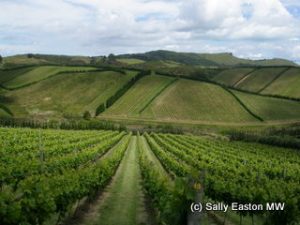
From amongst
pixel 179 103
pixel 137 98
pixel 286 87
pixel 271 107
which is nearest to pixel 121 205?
pixel 179 103

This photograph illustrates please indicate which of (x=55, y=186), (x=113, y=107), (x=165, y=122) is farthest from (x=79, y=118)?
(x=55, y=186)

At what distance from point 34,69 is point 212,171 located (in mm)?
166074

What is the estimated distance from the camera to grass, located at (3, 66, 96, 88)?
592ft

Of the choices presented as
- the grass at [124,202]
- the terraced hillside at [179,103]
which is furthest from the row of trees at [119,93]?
the grass at [124,202]

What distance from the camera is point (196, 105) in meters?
153

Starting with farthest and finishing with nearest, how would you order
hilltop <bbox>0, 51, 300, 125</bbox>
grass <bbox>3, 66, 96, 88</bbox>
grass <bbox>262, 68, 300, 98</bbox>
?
grass <bbox>3, 66, 96, 88</bbox> < grass <bbox>262, 68, 300, 98</bbox> < hilltop <bbox>0, 51, 300, 125</bbox>

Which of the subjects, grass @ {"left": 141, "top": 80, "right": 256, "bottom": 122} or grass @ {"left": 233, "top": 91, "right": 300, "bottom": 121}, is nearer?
grass @ {"left": 141, "top": 80, "right": 256, "bottom": 122}

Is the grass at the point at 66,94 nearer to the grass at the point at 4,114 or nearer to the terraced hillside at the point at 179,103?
the grass at the point at 4,114

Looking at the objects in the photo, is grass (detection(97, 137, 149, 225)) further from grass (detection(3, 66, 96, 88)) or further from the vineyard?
grass (detection(3, 66, 96, 88))

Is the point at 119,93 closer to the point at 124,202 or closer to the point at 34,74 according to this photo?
the point at 34,74

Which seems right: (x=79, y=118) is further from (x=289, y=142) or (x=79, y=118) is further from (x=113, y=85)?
(x=289, y=142)

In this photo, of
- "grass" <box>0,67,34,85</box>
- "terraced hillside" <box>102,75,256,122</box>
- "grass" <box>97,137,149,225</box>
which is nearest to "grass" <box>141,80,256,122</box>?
"terraced hillside" <box>102,75,256,122</box>

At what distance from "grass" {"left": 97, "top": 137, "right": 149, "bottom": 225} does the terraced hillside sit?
98.1 metres

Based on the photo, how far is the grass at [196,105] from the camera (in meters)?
144
